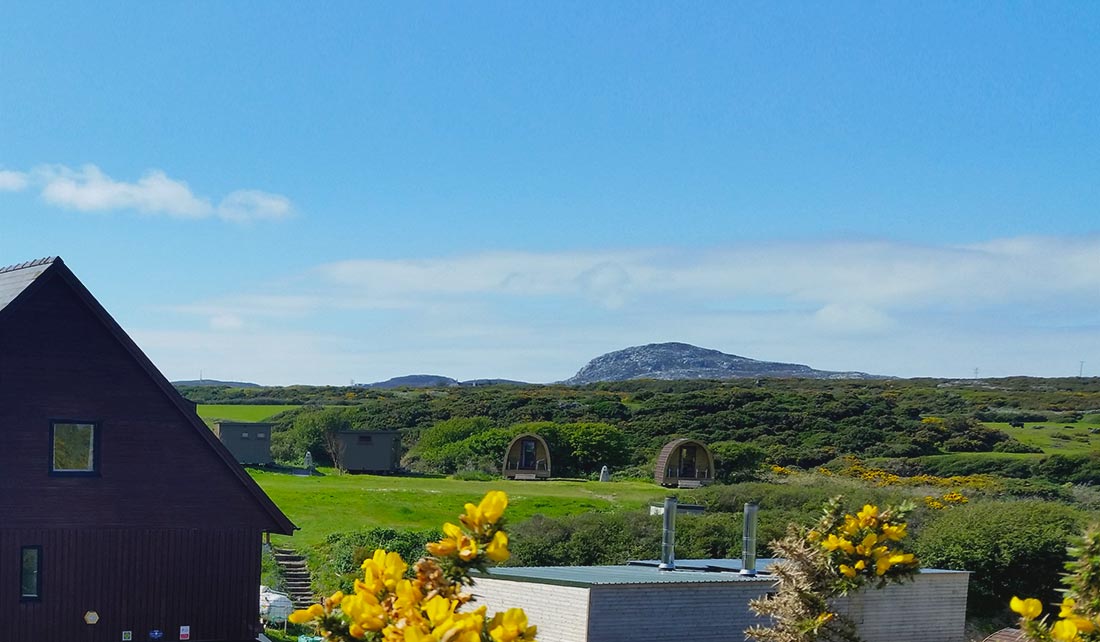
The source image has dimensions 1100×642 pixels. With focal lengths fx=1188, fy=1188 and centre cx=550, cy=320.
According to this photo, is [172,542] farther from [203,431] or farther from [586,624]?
[586,624]

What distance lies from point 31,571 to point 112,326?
169 inches

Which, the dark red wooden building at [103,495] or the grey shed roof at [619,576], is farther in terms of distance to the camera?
the dark red wooden building at [103,495]

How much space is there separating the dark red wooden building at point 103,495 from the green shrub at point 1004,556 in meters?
15.8

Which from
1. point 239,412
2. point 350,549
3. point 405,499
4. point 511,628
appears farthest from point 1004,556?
point 239,412

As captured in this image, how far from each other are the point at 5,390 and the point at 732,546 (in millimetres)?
17199

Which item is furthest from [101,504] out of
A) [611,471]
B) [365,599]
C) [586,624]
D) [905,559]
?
[611,471]

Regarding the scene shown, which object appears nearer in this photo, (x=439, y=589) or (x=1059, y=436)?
(x=439, y=589)

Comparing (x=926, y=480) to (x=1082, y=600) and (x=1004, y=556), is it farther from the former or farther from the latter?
(x=1082, y=600)

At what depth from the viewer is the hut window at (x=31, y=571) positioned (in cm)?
1986

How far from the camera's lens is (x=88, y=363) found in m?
20.1

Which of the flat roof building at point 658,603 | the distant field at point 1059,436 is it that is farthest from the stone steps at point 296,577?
the distant field at point 1059,436

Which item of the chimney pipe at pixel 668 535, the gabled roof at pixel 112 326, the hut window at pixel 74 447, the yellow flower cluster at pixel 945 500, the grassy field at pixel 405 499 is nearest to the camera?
the gabled roof at pixel 112 326

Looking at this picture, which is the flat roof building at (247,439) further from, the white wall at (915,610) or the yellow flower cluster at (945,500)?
the white wall at (915,610)

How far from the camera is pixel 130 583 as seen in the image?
20.7 meters
